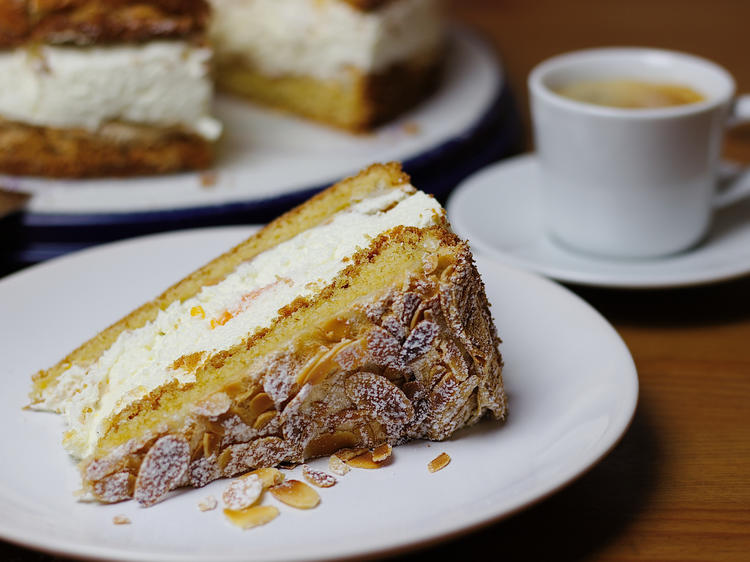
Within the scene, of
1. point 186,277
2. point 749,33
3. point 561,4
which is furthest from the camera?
point 561,4

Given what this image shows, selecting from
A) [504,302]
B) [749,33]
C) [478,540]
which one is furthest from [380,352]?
[749,33]

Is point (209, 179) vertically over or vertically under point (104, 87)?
under

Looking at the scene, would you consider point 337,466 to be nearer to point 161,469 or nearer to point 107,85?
point 161,469

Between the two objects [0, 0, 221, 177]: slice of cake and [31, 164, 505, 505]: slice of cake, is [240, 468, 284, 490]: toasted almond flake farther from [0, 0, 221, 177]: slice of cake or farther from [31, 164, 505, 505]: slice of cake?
[0, 0, 221, 177]: slice of cake

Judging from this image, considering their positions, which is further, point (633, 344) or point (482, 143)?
point (482, 143)

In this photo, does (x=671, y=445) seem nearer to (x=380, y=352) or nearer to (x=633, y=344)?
(x=633, y=344)

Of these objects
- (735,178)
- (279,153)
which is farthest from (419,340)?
(279,153)

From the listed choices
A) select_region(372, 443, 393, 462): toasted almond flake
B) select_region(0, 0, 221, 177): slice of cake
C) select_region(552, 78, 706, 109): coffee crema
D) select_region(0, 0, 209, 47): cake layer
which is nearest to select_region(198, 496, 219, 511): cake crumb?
select_region(372, 443, 393, 462): toasted almond flake
